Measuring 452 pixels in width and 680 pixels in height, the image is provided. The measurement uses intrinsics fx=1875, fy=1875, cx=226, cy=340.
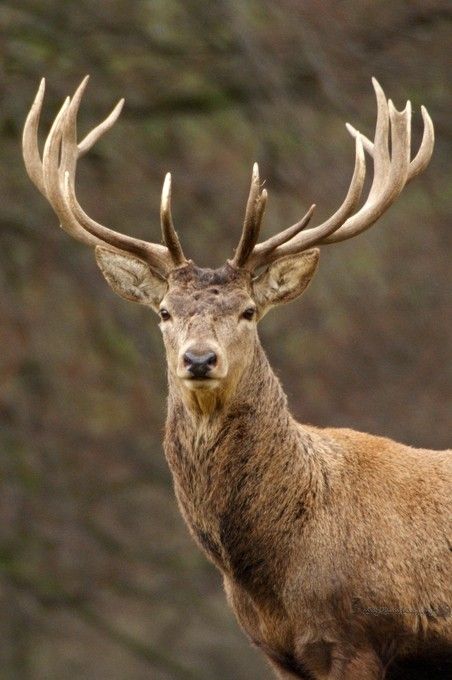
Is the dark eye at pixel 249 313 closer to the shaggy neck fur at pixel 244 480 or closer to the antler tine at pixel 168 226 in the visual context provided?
the shaggy neck fur at pixel 244 480

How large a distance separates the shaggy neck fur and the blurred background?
6.18 m

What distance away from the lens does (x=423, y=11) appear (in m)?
16.2

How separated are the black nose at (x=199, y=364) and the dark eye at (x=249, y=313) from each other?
552 millimetres

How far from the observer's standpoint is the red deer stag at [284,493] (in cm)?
897

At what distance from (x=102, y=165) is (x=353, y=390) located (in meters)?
3.03

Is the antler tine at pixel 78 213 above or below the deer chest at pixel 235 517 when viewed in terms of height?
above

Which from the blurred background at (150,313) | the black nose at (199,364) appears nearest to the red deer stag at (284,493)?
the black nose at (199,364)

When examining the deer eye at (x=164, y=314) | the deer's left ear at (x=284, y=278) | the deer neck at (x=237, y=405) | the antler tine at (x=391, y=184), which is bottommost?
the deer neck at (x=237, y=405)

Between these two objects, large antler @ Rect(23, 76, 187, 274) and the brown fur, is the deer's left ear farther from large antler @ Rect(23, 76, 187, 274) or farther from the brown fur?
large antler @ Rect(23, 76, 187, 274)

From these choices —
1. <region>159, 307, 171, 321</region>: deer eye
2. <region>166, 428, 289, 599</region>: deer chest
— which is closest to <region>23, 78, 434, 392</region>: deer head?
<region>159, 307, 171, 321</region>: deer eye

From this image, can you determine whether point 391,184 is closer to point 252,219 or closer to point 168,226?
point 252,219

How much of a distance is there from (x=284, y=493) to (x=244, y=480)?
0.68 feet

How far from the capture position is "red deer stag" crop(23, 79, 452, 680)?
897cm

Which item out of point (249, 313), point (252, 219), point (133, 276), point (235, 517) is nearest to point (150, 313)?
point (133, 276)
